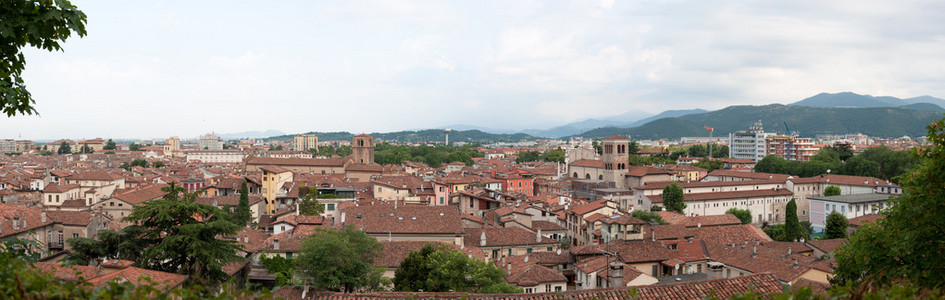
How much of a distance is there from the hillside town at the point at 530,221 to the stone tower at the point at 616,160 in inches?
6.8

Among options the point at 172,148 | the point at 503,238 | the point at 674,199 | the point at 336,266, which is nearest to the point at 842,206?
the point at 674,199

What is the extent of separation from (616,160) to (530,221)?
38.4m

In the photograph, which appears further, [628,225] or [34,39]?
[628,225]

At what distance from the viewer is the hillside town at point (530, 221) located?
73.2ft

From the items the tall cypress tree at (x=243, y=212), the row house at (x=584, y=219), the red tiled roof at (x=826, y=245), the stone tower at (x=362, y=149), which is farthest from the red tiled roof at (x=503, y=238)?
the stone tower at (x=362, y=149)

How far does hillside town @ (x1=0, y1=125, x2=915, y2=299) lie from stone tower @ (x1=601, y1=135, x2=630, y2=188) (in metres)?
0.17

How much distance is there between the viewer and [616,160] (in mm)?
72688

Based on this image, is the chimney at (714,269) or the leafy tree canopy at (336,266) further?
the chimney at (714,269)

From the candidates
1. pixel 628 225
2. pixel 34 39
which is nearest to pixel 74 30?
pixel 34 39

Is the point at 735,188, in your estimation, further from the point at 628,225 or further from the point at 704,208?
the point at 628,225

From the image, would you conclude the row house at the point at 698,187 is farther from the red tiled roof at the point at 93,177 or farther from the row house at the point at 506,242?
the red tiled roof at the point at 93,177

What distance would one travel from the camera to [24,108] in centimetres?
705

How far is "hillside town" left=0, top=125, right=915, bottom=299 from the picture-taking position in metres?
22.3

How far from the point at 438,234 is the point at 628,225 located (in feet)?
33.9
